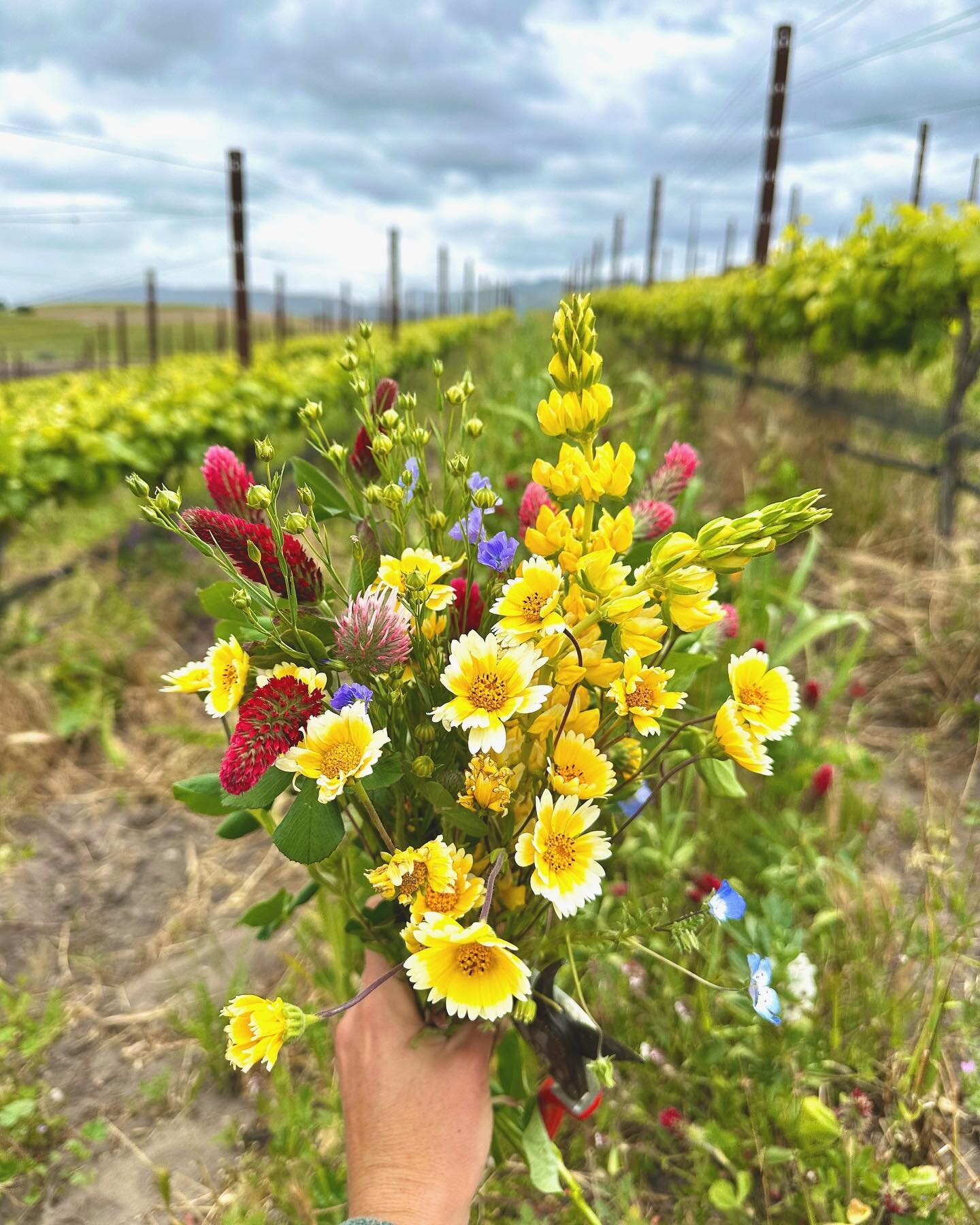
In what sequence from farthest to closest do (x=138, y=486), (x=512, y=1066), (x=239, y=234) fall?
1. (x=239, y=234)
2. (x=512, y=1066)
3. (x=138, y=486)

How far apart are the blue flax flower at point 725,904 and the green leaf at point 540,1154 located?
416 mm

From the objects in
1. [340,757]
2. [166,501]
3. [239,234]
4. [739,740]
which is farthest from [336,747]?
[239,234]

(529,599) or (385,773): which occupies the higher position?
(529,599)

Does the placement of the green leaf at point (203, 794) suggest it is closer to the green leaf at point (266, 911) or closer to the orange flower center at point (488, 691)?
the green leaf at point (266, 911)

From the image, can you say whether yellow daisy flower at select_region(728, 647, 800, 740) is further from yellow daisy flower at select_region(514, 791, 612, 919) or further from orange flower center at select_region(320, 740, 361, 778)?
orange flower center at select_region(320, 740, 361, 778)

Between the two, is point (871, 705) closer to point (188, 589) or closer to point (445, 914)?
point (445, 914)

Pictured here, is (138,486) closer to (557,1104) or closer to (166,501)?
(166,501)

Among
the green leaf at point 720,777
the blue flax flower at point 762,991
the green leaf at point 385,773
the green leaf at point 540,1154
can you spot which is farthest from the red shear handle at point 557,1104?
the green leaf at point 385,773

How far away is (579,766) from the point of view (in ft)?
2.14

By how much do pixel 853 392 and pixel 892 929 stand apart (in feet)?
12.3

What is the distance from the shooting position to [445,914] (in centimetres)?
61

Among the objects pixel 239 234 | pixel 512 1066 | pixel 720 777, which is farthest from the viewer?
pixel 239 234

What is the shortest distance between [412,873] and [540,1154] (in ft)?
1.68

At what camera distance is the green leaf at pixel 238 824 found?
31.6 inches
